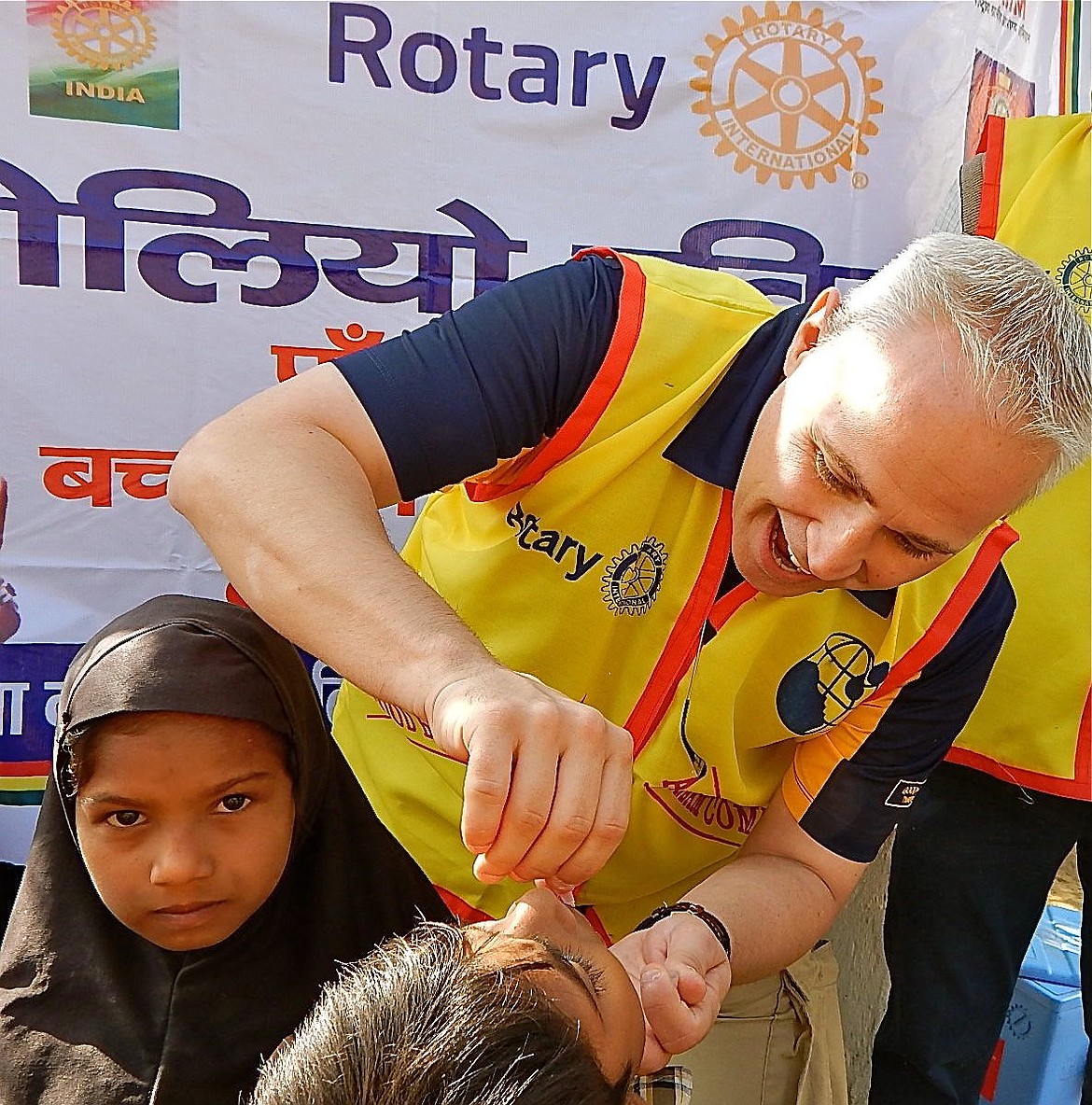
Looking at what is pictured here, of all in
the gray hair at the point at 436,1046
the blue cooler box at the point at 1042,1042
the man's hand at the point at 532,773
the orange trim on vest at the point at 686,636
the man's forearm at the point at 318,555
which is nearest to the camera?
the gray hair at the point at 436,1046

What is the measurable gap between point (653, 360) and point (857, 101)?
52.9 inches

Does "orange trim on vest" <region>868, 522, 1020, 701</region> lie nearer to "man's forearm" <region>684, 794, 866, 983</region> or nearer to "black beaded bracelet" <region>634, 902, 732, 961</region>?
"man's forearm" <region>684, 794, 866, 983</region>

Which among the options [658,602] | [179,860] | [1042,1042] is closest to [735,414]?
[658,602]

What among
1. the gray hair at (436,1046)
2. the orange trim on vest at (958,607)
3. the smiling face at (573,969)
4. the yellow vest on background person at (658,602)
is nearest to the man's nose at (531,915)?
the smiling face at (573,969)

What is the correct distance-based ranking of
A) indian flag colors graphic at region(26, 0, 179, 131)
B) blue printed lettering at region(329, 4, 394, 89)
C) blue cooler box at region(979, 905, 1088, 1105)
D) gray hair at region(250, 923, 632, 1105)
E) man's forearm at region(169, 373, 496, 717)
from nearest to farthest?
gray hair at region(250, 923, 632, 1105) < man's forearm at region(169, 373, 496, 717) < indian flag colors graphic at region(26, 0, 179, 131) < blue printed lettering at region(329, 4, 394, 89) < blue cooler box at region(979, 905, 1088, 1105)

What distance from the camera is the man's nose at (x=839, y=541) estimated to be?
1182 mm

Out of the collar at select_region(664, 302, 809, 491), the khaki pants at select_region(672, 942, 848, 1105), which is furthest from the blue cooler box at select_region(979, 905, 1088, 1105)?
the collar at select_region(664, 302, 809, 491)

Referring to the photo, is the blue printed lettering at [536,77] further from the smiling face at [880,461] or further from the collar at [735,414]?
the smiling face at [880,461]

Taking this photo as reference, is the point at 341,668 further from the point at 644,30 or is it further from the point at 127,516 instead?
the point at 644,30

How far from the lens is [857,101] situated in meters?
2.37

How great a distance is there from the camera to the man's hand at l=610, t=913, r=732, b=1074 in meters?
1.12

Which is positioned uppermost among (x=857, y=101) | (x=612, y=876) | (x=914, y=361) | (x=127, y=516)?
(x=857, y=101)

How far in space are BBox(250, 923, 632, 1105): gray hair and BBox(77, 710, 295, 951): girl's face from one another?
1.48 feet

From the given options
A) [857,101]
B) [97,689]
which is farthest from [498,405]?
[857,101]
